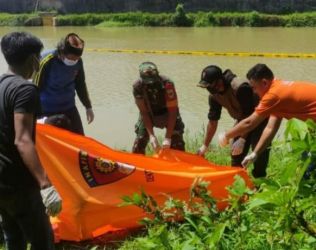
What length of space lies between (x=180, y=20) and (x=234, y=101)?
29.8 metres

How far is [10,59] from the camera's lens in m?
2.55

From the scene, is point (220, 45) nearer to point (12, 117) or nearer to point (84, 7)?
point (12, 117)

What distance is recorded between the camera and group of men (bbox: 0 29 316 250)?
245 cm

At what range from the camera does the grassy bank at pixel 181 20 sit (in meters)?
30.0

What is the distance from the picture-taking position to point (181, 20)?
33406mm

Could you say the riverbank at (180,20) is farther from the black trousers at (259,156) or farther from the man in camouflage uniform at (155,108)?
the black trousers at (259,156)

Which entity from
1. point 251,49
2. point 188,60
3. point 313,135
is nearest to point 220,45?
point 251,49

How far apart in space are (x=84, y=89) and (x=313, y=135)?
3939 millimetres

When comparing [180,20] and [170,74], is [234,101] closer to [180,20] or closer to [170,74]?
[170,74]

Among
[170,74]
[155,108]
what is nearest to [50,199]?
[155,108]

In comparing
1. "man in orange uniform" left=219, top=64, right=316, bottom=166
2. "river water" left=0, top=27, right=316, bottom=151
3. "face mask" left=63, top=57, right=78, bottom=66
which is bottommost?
"river water" left=0, top=27, right=316, bottom=151

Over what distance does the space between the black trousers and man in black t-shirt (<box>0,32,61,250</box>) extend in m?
2.20

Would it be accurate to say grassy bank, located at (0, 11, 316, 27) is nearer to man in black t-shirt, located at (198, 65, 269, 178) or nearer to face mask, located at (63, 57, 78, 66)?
man in black t-shirt, located at (198, 65, 269, 178)

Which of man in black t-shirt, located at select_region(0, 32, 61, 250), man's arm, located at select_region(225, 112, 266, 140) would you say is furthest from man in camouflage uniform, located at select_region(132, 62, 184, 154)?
man in black t-shirt, located at select_region(0, 32, 61, 250)
